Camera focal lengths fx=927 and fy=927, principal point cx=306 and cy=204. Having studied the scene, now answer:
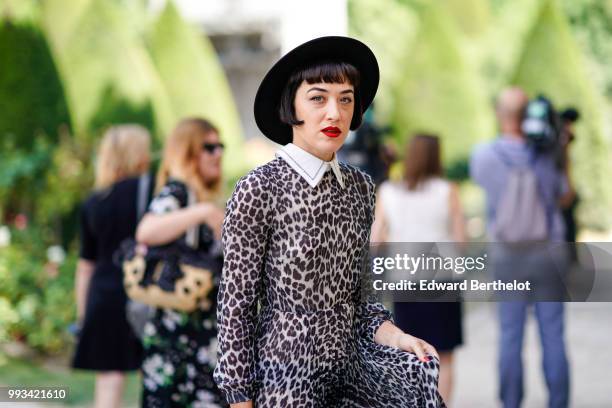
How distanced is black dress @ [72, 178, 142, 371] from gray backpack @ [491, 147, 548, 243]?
206 centimetres

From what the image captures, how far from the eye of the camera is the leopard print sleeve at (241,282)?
7.43ft

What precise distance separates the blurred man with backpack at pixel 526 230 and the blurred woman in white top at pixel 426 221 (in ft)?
0.86

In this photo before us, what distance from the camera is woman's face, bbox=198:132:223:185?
392 centimetres

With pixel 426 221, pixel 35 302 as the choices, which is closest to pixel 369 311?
pixel 426 221

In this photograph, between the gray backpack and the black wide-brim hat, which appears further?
the gray backpack

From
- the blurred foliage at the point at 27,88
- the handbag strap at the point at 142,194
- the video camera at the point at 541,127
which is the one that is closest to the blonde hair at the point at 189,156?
the handbag strap at the point at 142,194

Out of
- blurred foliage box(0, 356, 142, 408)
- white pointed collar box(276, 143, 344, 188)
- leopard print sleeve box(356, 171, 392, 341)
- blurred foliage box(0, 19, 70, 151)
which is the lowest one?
blurred foliage box(0, 356, 142, 408)

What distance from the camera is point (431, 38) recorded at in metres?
11.5

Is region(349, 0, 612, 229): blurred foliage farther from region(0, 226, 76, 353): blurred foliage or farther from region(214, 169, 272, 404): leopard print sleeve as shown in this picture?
region(214, 169, 272, 404): leopard print sleeve

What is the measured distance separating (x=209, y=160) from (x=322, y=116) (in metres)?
1.64

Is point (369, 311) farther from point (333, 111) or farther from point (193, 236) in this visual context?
point (193, 236)

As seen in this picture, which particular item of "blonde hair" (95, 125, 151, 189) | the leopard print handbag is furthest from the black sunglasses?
"blonde hair" (95, 125, 151, 189)

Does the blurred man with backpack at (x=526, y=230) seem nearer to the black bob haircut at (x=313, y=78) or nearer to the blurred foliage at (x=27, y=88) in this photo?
the black bob haircut at (x=313, y=78)

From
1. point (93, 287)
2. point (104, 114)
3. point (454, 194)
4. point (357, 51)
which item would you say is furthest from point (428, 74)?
point (357, 51)
